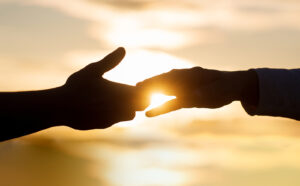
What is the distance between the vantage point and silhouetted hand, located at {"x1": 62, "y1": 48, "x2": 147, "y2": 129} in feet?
27.2

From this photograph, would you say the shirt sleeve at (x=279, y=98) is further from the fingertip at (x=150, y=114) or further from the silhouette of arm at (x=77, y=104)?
the silhouette of arm at (x=77, y=104)

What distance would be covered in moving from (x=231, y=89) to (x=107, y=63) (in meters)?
1.60

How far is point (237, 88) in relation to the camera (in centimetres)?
716

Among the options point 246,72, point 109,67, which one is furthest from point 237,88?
point 109,67

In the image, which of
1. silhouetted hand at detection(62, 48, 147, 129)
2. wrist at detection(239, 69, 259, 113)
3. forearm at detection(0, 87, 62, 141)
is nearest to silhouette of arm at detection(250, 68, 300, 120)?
wrist at detection(239, 69, 259, 113)

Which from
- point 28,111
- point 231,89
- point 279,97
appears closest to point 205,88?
point 231,89

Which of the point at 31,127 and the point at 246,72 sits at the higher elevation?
the point at 246,72

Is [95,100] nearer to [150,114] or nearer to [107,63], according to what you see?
[107,63]

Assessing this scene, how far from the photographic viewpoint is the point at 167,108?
7082 millimetres

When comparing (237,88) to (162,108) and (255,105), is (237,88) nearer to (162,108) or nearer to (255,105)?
(255,105)

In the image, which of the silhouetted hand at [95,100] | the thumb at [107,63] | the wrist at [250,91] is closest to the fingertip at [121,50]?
the thumb at [107,63]

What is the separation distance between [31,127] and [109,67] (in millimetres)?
1207

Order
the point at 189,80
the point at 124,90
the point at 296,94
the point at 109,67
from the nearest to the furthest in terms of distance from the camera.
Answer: the point at 296,94 → the point at 189,80 → the point at 109,67 → the point at 124,90

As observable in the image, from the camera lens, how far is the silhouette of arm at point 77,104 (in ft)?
25.8
